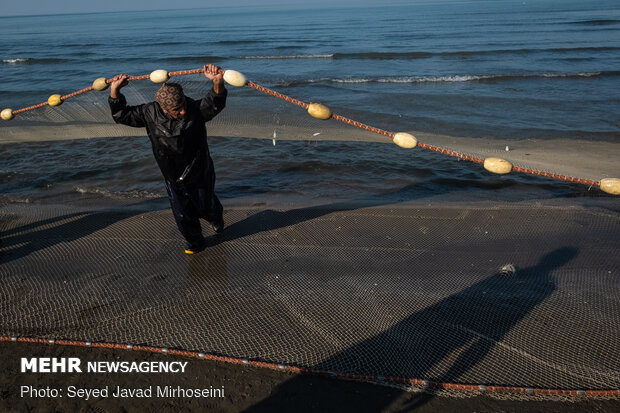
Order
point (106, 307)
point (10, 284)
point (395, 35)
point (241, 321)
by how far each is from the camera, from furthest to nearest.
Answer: point (395, 35), point (10, 284), point (106, 307), point (241, 321)

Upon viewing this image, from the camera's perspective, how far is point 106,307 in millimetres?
3342

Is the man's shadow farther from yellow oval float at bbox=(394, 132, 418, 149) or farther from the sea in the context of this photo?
the sea

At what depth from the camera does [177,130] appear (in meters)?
3.56

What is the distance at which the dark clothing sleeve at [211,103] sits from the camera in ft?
11.6

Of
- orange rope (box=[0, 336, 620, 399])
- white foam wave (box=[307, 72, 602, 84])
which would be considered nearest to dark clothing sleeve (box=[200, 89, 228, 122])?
orange rope (box=[0, 336, 620, 399])

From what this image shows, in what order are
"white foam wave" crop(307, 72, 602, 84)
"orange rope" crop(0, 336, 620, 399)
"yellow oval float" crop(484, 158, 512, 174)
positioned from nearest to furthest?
"orange rope" crop(0, 336, 620, 399) → "yellow oval float" crop(484, 158, 512, 174) → "white foam wave" crop(307, 72, 602, 84)

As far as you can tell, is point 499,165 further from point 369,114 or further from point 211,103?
point 369,114

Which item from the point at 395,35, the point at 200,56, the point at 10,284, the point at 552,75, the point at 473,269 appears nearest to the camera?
the point at 10,284

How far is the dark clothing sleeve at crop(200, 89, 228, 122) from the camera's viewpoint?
11.6 feet

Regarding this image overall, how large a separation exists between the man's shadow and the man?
199cm

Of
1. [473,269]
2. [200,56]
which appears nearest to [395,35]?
[200,56]

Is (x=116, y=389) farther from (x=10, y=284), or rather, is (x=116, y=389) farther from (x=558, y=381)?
(x=558, y=381)

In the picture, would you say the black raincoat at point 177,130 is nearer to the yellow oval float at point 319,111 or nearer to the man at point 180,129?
the man at point 180,129

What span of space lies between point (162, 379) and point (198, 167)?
1.79 m
